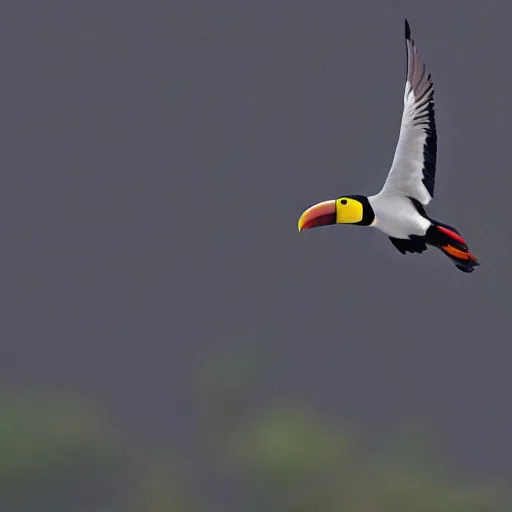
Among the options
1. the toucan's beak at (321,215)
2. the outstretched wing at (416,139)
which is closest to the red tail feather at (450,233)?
the outstretched wing at (416,139)

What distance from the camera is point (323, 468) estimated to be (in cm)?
1060

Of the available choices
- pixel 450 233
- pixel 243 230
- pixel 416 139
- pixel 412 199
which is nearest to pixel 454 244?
pixel 450 233

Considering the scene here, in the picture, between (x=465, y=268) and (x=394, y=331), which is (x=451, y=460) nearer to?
(x=465, y=268)

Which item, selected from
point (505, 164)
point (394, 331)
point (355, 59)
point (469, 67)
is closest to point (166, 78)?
point (355, 59)

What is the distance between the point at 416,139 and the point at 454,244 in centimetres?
43

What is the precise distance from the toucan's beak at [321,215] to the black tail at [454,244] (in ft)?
1.18

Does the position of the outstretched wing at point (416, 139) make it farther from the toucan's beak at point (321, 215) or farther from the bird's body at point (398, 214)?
the toucan's beak at point (321, 215)

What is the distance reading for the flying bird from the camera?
4.64 m

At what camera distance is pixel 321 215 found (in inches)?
192

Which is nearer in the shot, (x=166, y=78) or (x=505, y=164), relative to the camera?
(x=505, y=164)

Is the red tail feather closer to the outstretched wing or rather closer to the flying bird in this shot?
the flying bird

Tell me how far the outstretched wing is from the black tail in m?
0.13

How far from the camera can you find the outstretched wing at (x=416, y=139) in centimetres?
462

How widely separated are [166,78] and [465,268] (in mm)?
36920
